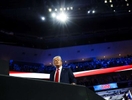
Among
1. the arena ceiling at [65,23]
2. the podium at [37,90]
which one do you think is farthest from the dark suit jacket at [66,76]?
the arena ceiling at [65,23]

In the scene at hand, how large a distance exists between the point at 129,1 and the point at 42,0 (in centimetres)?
556

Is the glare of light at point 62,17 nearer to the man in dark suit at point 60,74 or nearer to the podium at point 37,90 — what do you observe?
the man in dark suit at point 60,74

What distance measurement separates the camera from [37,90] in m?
1.11

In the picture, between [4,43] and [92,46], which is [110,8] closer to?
[92,46]

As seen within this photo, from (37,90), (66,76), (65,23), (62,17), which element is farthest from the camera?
(65,23)

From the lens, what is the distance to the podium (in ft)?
3.47

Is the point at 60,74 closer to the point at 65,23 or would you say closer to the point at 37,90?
the point at 37,90

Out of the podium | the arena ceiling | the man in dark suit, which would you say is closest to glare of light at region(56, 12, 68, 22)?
the arena ceiling

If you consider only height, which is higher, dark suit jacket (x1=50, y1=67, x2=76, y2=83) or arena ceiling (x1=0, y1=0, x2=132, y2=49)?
arena ceiling (x1=0, y1=0, x2=132, y2=49)

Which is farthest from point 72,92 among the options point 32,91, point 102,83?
point 102,83

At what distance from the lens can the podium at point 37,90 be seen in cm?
106

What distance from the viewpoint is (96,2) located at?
1125 centimetres

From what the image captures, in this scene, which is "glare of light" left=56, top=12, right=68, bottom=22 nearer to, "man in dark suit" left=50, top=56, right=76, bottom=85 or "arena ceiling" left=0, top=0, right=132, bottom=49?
"arena ceiling" left=0, top=0, right=132, bottom=49

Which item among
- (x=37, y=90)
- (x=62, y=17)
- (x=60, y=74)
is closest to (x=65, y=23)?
(x=62, y=17)
